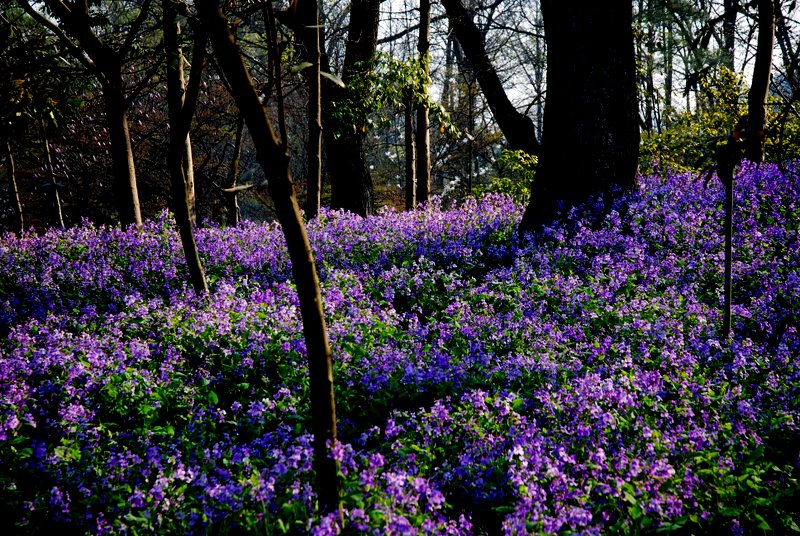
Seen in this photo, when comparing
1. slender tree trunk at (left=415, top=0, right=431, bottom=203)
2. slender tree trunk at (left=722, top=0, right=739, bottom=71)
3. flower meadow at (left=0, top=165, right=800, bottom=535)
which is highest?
slender tree trunk at (left=722, top=0, right=739, bottom=71)

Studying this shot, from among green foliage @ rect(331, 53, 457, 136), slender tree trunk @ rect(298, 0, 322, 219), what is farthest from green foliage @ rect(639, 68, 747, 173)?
slender tree trunk @ rect(298, 0, 322, 219)

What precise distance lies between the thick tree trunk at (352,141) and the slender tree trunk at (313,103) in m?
2.34

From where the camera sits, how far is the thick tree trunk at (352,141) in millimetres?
12938

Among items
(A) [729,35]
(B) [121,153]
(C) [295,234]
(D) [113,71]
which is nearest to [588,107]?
(C) [295,234]

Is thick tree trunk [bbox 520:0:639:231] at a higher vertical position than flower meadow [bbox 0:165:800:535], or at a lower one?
higher

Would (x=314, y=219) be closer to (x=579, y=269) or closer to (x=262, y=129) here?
(x=579, y=269)

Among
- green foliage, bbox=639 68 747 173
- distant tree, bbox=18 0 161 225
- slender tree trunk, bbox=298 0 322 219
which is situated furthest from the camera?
green foliage, bbox=639 68 747 173

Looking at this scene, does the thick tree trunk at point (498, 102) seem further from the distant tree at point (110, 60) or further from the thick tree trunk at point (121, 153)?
the thick tree trunk at point (121, 153)

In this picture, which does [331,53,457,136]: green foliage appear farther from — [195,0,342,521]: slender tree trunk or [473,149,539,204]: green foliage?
[195,0,342,521]: slender tree trunk

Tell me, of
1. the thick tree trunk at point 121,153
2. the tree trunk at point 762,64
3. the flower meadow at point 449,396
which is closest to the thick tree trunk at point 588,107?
the flower meadow at point 449,396

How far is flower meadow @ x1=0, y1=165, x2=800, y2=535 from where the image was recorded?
308cm

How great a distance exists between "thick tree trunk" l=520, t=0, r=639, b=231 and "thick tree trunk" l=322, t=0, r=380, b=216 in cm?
572

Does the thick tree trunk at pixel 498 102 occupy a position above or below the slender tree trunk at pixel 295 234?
above

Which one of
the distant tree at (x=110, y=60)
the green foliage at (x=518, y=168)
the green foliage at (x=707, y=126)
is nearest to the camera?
the distant tree at (x=110, y=60)
